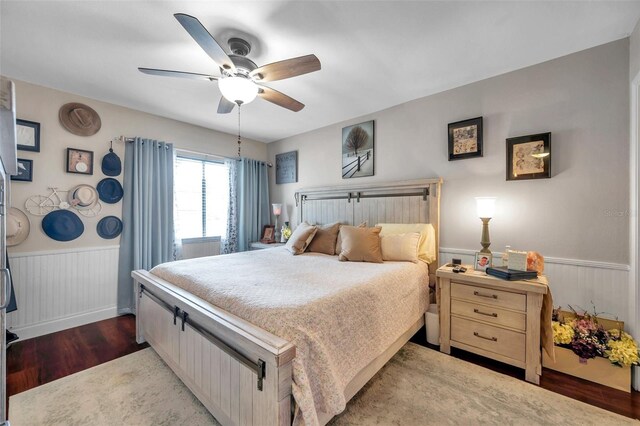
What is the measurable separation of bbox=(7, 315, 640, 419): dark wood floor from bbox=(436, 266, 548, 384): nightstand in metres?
0.14

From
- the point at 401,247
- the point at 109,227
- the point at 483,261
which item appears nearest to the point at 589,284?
the point at 483,261

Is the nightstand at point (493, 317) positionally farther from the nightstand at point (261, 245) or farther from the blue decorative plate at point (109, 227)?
the blue decorative plate at point (109, 227)

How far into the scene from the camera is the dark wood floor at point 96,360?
1740 millimetres

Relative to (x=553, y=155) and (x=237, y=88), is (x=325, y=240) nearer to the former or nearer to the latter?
(x=237, y=88)

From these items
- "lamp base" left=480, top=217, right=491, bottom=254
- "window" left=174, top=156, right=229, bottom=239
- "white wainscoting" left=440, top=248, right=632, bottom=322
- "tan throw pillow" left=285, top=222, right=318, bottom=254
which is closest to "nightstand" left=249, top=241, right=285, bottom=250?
"window" left=174, top=156, right=229, bottom=239

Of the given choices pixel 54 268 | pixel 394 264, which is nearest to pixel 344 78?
pixel 394 264

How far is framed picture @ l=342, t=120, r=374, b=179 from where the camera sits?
3.49m

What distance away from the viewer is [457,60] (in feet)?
7.35

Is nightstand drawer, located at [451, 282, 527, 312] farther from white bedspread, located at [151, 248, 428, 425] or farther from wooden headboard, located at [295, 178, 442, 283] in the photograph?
wooden headboard, located at [295, 178, 442, 283]

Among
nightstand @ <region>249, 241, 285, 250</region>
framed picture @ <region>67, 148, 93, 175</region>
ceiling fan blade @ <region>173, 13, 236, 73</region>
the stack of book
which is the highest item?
ceiling fan blade @ <region>173, 13, 236, 73</region>

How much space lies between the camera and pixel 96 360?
223 centimetres

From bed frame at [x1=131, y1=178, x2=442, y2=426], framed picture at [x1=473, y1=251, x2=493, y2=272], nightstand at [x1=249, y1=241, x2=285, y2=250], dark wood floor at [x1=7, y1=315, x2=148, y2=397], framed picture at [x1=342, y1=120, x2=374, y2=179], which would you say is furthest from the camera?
nightstand at [x1=249, y1=241, x2=285, y2=250]

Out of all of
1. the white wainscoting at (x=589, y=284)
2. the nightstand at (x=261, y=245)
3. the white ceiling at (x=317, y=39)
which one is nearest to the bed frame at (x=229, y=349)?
the white wainscoting at (x=589, y=284)

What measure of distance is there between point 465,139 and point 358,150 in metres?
1.37
